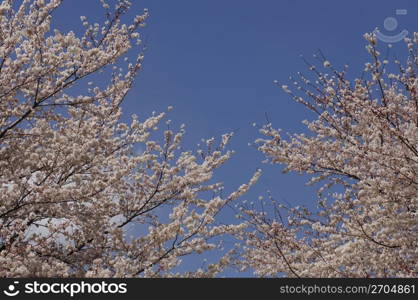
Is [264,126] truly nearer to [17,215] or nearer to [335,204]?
[335,204]

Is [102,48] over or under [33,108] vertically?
over

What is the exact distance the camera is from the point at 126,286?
7281 millimetres

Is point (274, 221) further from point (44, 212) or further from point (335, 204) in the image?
point (44, 212)

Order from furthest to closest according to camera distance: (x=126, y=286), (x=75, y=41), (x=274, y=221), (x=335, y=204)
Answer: (x=274, y=221), (x=335, y=204), (x=75, y=41), (x=126, y=286)

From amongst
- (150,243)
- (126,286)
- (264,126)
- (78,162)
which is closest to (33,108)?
(78,162)

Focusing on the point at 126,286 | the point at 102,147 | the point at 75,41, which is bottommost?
the point at 126,286

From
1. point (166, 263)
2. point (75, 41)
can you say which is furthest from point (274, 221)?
point (75, 41)

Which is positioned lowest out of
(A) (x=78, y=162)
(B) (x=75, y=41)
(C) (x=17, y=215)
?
(C) (x=17, y=215)

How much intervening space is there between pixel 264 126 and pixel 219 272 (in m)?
5.47

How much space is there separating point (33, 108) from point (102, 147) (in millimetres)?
1532

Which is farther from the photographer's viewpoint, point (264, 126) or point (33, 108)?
point (264, 126)

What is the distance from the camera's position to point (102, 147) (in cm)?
1037

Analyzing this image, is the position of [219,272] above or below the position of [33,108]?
below

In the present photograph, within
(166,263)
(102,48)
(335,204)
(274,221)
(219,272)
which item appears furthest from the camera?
(274,221)
